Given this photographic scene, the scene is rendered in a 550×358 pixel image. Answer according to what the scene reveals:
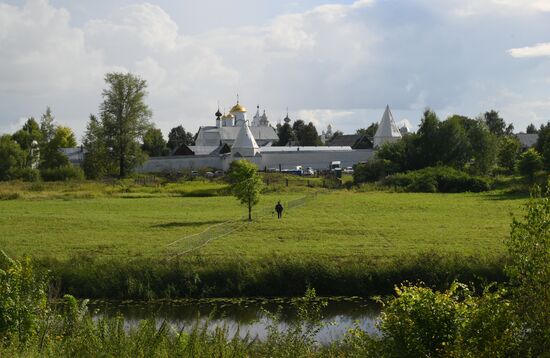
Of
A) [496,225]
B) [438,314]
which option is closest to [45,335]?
[438,314]

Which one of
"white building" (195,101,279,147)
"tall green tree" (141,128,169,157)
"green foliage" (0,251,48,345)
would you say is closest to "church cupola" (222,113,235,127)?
"white building" (195,101,279,147)

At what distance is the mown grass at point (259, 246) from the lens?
67.7ft

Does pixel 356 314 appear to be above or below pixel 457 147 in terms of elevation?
below

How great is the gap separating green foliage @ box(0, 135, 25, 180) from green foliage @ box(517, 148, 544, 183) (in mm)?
42268

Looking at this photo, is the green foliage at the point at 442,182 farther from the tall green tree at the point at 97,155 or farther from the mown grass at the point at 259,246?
the tall green tree at the point at 97,155

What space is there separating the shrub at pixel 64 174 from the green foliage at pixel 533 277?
5940 cm

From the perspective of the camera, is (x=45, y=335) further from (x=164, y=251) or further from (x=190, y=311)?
(x=164, y=251)

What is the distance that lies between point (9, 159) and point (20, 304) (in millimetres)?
60800

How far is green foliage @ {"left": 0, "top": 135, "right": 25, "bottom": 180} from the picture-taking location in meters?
67.1

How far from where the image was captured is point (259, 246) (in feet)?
80.3

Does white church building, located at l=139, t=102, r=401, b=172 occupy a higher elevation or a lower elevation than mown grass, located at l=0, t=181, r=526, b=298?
higher

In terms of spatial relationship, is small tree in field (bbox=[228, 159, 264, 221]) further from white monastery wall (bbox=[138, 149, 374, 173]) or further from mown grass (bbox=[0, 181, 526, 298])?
white monastery wall (bbox=[138, 149, 374, 173])

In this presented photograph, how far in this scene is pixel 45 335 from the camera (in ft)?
32.6

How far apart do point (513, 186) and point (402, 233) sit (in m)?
27.9
